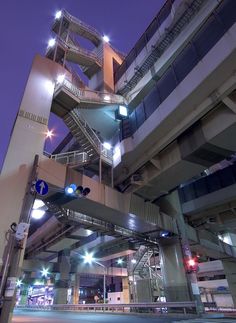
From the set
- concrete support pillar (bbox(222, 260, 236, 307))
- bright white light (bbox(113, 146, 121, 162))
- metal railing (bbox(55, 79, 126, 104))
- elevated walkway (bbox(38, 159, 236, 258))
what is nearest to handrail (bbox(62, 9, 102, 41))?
metal railing (bbox(55, 79, 126, 104))

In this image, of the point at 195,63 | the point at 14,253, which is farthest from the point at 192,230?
the point at 14,253

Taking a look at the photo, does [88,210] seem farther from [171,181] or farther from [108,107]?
[108,107]

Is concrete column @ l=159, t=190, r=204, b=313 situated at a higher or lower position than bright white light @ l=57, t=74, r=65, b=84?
lower

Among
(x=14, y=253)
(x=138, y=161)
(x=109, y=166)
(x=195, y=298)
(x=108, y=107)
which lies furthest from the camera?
(x=108, y=107)

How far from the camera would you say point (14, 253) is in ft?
23.0

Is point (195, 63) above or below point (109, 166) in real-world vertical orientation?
above

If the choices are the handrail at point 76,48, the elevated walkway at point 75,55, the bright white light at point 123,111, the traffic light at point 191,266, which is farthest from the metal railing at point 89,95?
the traffic light at point 191,266

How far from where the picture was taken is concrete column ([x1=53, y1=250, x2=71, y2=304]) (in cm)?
2642

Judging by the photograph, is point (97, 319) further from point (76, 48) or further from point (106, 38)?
point (106, 38)

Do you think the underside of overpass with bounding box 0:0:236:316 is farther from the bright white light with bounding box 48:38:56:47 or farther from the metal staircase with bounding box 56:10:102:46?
the bright white light with bounding box 48:38:56:47

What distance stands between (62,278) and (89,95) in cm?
2218

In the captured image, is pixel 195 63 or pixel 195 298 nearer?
pixel 195 63

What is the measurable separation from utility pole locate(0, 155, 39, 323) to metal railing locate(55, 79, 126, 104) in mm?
7378

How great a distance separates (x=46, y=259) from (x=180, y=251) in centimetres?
2124
